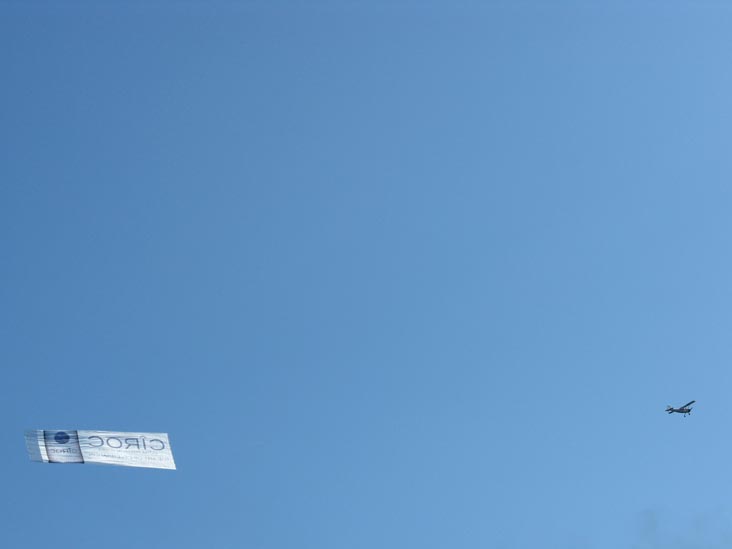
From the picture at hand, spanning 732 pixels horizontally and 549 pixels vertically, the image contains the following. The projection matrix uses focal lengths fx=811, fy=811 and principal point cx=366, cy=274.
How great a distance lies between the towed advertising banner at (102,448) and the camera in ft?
510

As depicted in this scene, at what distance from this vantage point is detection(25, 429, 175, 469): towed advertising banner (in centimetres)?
15538

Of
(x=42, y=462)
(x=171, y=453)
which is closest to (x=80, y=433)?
(x=42, y=462)

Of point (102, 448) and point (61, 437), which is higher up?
point (61, 437)

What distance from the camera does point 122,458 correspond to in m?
157

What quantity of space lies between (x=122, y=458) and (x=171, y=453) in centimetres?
979

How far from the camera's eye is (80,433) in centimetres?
15662

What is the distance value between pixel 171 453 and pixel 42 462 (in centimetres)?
2461

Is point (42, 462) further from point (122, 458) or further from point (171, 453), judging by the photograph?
point (171, 453)

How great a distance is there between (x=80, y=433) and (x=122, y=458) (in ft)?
30.9

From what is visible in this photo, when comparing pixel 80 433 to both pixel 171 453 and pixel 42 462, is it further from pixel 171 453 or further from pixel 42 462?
pixel 171 453

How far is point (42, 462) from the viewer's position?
509 feet

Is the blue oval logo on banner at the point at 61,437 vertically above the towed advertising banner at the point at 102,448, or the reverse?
the blue oval logo on banner at the point at 61,437

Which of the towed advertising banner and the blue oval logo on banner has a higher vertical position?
the blue oval logo on banner

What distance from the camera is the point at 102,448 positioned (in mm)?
156750
